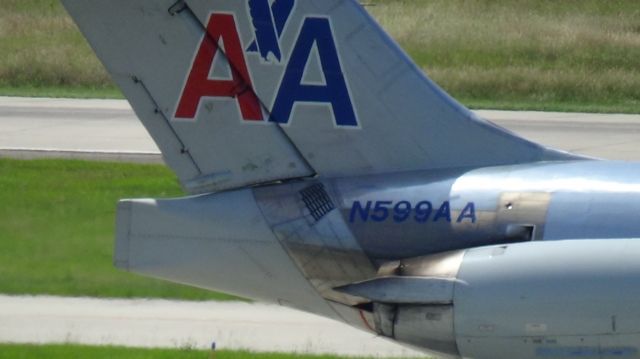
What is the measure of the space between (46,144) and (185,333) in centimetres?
1107

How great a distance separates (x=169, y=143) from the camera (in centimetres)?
769

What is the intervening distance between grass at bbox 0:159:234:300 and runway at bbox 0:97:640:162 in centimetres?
170

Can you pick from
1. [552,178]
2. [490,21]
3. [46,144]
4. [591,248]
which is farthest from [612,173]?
[490,21]

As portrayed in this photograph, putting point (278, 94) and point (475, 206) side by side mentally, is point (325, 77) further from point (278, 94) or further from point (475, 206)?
point (475, 206)

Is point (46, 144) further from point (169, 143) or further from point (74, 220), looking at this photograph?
point (169, 143)

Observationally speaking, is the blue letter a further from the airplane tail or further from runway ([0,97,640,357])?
runway ([0,97,640,357])

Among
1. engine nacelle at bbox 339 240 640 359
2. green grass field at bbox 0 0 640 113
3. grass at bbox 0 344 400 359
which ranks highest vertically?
green grass field at bbox 0 0 640 113

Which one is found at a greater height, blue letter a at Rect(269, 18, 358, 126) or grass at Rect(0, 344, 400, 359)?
blue letter a at Rect(269, 18, 358, 126)

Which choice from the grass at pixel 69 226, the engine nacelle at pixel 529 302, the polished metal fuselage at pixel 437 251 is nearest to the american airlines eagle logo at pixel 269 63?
the polished metal fuselage at pixel 437 251

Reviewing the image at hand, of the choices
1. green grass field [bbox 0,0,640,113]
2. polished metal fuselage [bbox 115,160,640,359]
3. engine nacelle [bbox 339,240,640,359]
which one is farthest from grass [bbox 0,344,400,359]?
green grass field [bbox 0,0,640,113]

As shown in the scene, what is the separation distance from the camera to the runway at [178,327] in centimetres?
1051

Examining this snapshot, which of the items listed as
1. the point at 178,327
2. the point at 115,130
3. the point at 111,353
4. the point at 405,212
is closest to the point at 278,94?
the point at 405,212

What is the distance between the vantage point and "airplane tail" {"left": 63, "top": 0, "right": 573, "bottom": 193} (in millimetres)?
7430

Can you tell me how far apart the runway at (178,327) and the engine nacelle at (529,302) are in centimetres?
344
